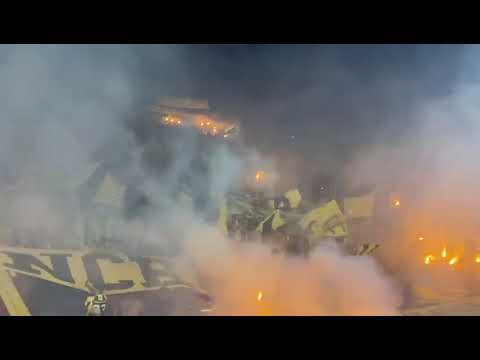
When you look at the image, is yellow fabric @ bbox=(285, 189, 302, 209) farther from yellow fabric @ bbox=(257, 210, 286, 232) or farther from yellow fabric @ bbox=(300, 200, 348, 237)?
yellow fabric @ bbox=(257, 210, 286, 232)

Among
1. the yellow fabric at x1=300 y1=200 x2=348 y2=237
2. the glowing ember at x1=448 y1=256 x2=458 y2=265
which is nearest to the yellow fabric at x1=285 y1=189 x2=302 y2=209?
the yellow fabric at x1=300 y1=200 x2=348 y2=237

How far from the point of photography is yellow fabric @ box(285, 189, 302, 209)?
8890 mm

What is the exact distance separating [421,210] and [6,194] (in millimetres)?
7909

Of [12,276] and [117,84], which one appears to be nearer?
[12,276]

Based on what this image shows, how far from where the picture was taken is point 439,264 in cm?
906

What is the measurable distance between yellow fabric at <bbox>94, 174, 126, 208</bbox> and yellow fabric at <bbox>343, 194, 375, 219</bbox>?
15.7 ft

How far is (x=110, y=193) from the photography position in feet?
23.0

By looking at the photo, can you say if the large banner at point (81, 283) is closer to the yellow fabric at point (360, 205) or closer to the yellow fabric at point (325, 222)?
the yellow fabric at point (325, 222)

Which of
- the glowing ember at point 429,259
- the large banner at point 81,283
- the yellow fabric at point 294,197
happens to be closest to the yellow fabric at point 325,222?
the yellow fabric at point 294,197
